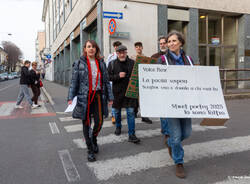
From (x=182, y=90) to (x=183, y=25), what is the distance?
35.7 ft

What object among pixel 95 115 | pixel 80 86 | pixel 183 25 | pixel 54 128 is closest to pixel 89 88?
pixel 80 86

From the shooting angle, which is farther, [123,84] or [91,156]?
[123,84]

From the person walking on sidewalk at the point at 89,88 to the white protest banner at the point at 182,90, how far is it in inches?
34.7

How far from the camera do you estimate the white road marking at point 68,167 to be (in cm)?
278

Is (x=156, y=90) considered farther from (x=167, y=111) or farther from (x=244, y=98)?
(x=244, y=98)

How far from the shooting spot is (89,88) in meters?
3.30

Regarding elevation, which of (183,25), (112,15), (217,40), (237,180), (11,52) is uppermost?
(11,52)

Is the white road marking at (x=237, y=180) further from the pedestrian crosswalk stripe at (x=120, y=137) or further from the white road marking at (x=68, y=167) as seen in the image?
the pedestrian crosswalk stripe at (x=120, y=137)

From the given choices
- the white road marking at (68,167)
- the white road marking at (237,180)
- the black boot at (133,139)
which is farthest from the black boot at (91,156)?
the white road marking at (237,180)

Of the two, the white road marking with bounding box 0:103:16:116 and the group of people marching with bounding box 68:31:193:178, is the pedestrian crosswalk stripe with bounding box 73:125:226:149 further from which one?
the white road marking with bounding box 0:103:16:116

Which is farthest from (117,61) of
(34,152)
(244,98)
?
(244,98)

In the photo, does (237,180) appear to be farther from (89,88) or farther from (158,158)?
(89,88)

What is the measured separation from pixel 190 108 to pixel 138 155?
129cm

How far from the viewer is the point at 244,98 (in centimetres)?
998
